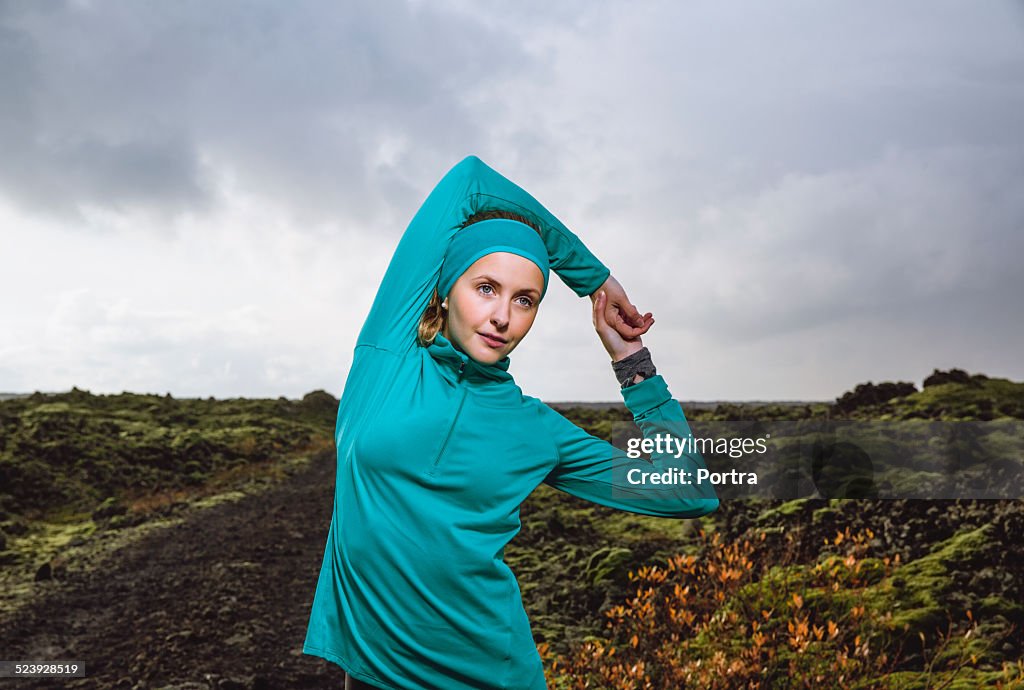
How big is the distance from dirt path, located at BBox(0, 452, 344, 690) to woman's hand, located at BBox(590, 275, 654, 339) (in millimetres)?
4820

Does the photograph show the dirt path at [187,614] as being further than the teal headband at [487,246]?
Yes

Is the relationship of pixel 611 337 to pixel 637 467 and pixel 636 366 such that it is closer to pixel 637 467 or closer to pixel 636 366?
pixel 636 366

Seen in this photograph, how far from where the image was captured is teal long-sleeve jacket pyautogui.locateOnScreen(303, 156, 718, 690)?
7.13ft

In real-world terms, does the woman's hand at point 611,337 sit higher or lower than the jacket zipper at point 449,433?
higher

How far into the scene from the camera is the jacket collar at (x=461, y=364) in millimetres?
2400

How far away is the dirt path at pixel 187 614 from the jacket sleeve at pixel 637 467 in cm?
450

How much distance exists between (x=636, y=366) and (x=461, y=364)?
0.75m

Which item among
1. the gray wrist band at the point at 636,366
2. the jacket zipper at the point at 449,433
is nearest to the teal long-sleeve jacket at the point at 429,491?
the jacket zipper at the point at 449,433

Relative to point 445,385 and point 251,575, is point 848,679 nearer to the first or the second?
point 445,385

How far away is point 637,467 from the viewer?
274 centimetres

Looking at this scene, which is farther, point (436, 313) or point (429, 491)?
point (436, 313)

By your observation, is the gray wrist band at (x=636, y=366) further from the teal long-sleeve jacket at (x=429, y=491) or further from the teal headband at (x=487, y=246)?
the teal headband at (x=487, y=246)

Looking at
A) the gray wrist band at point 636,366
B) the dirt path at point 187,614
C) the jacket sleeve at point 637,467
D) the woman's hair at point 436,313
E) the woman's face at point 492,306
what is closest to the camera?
the woman's face at point 492,306

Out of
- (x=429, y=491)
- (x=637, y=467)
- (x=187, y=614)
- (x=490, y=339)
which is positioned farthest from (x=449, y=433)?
(x=187, y=614)
